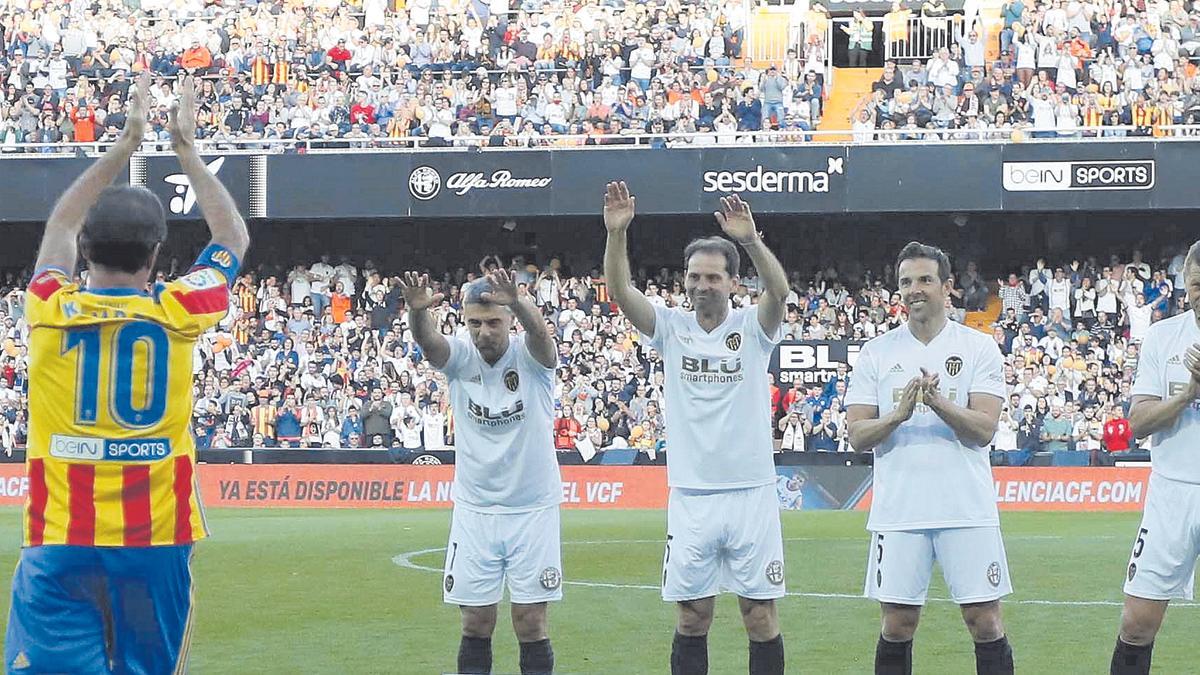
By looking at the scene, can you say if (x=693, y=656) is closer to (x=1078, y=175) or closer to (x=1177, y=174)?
(x=1078, y=175)

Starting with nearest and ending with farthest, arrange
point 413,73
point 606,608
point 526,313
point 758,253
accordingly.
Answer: point 758,253, point 526,313, point 606,608, point 413,73

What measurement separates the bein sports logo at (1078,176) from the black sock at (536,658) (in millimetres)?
22443

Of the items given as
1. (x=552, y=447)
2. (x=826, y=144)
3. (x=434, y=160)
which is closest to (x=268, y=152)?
(x=434, y=160)

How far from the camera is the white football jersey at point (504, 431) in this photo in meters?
8.33

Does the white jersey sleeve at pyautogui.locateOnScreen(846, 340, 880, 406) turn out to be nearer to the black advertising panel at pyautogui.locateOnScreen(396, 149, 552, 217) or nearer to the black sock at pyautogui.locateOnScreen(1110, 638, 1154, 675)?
the black sock at pyautogui.locateOnScreen(1110, 638, 1154, 675)

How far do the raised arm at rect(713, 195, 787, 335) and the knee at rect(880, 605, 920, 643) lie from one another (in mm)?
1441

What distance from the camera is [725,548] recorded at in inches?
320

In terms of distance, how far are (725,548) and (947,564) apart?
1034 mm

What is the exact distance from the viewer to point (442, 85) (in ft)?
105

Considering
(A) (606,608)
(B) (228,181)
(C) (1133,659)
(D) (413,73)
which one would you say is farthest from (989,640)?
(D) (413,73)

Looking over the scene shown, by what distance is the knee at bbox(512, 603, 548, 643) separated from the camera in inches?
325

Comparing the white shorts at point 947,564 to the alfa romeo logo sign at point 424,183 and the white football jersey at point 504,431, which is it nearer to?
the white football jersey at point 504,431

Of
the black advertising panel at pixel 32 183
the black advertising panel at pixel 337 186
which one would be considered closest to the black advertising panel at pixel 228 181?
the black advertising panel at pixel 337 186

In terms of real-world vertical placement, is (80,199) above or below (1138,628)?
above
